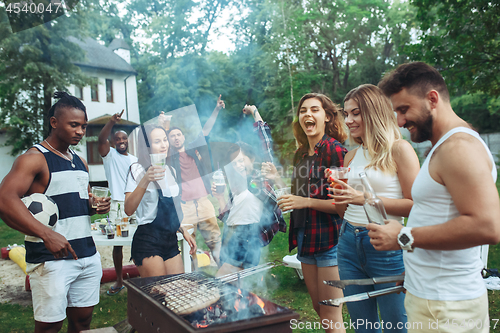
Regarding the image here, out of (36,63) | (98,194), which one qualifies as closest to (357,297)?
(98,194)

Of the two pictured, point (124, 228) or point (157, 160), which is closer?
point (157, 160)

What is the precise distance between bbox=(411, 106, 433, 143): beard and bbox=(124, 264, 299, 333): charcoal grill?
117 cm

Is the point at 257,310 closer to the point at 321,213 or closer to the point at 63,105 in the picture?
the point at 321,213

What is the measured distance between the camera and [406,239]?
1.54m

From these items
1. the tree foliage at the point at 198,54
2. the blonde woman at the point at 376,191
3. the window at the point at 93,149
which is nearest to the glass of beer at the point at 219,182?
the tree foliage at the point at 198,54

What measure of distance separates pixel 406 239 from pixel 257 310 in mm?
968

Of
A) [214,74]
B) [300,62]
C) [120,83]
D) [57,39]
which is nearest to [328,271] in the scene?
[214,74]

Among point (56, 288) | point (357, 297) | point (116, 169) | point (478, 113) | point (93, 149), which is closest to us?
point (357, 297)

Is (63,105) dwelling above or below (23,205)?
above

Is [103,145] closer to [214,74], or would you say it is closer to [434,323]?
[214,74]

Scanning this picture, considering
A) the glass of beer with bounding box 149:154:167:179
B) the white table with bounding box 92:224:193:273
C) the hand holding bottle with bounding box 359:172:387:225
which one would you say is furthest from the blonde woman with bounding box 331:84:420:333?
the white table with bounding box 92:224:193:273

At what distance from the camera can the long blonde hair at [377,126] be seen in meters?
2.16

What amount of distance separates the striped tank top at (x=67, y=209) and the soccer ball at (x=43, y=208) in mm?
40

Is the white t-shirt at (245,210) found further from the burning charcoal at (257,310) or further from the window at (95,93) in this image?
the window at (95,93)
